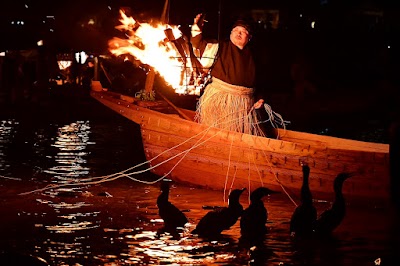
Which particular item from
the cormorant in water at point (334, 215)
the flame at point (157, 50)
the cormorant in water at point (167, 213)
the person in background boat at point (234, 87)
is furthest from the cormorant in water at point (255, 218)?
the flame at point (157, 50)

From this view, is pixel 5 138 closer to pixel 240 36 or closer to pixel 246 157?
pixel 240 36

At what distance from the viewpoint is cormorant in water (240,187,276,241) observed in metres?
10.8

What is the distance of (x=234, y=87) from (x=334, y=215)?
11.4ft

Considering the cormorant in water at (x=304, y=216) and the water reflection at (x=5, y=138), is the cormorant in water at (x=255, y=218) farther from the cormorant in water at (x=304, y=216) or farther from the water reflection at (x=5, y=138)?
the water reflection at (x=5, y=138)

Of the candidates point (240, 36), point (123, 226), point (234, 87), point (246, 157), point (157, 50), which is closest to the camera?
point (123, 226)

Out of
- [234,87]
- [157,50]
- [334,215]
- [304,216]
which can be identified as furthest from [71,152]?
[334,215]

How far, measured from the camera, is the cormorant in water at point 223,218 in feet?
35.6

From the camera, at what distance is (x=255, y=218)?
10.9m

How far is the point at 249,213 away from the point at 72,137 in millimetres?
11962

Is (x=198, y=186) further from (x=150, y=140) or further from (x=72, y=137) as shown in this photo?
(x=72, y=137)

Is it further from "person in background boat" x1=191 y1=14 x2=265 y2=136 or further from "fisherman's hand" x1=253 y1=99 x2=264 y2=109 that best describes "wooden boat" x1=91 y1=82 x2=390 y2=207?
"fisherman's hand" x1=253 y1=99 x2=264 y2=109

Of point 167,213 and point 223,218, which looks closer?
point 223,218

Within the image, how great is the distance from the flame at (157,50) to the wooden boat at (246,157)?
486 mm

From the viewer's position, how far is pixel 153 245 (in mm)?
10617
